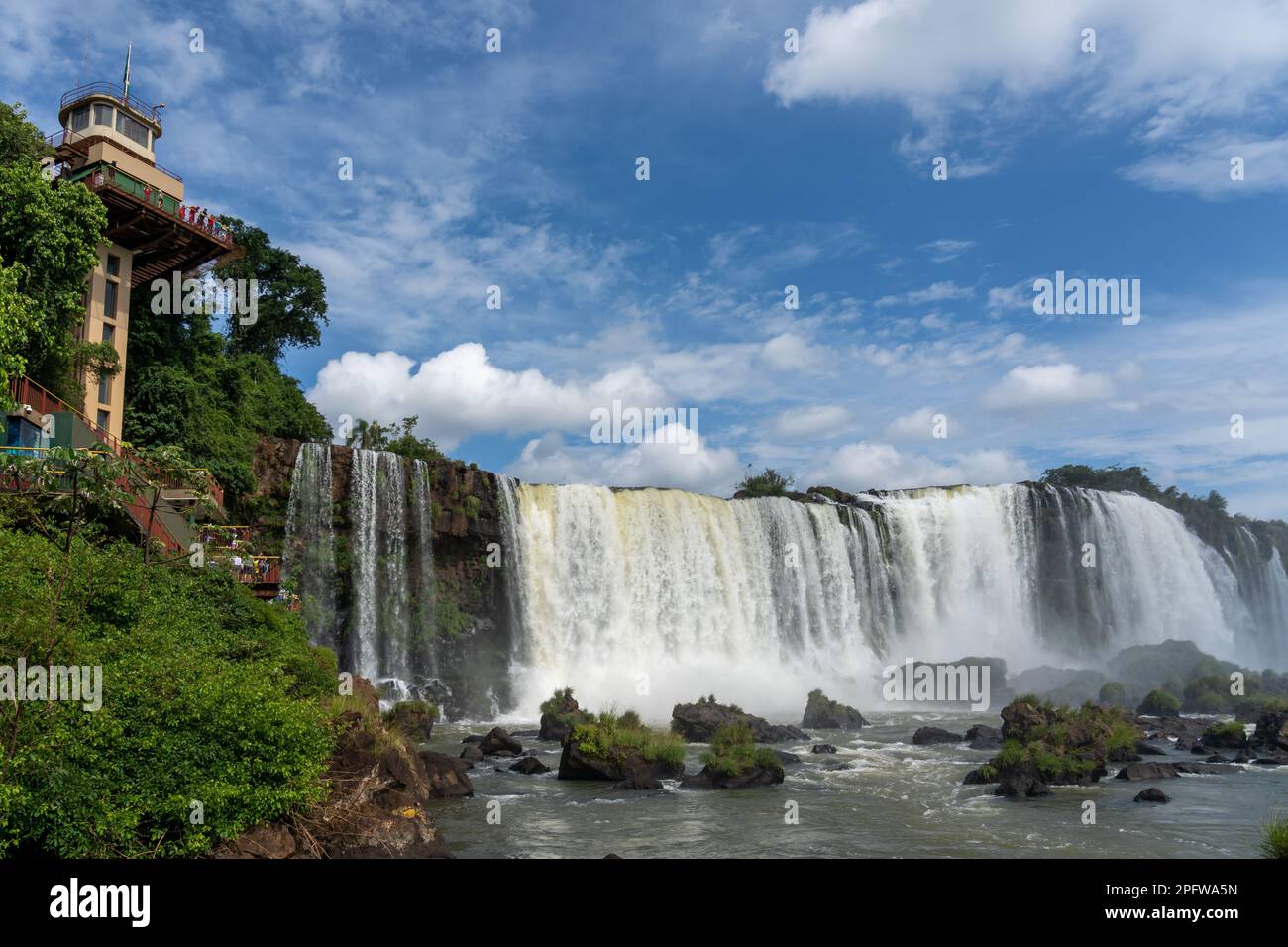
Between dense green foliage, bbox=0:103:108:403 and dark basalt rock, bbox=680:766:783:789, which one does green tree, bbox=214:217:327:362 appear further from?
dark basalt rock, bbox=680:766:783:789

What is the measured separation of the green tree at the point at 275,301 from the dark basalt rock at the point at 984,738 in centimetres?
3657

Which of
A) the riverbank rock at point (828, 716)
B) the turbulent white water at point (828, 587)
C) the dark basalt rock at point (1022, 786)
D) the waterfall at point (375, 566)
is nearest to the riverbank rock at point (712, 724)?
Answer: the riverbank rock at point (828, 716)

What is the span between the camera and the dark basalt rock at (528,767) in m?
21.5

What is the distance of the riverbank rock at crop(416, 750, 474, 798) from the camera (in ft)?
59.8

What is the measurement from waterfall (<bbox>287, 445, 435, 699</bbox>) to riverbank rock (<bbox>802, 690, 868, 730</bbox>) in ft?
47.3

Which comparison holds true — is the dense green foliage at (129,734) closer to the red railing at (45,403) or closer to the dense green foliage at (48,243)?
the red railing at (45,403)

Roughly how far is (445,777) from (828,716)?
17258 mm

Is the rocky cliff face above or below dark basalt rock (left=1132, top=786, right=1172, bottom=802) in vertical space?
above

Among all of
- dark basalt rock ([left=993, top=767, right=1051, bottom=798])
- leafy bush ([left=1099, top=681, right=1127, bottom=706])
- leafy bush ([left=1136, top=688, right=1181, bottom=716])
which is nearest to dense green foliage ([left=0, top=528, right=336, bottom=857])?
dark basalt rock ([left=993, top=767, right=1051, bottom=798])

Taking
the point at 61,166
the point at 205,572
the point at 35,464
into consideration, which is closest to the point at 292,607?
the point at 205,572

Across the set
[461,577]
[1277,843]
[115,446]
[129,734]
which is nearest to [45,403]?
[115,446]

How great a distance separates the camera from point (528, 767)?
21578 millimetres
